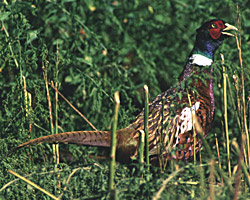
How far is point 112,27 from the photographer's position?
3.85m

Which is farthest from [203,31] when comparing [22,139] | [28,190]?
[28,190]

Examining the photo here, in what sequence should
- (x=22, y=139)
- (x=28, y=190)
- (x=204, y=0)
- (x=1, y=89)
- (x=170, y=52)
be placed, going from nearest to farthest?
(x=28, y=190) → (x=22, y=139) → (x=1, y=89) → (x=204, y=0) → (x=170, y=52)

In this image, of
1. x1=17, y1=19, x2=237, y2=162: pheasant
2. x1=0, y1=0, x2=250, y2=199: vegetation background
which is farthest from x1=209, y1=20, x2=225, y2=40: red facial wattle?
x1=0, y1=0, x2=250, y2=199: vegetation background

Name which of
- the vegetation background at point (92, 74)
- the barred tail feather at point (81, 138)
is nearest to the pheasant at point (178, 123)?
the barred tail feather at point (81, 138)

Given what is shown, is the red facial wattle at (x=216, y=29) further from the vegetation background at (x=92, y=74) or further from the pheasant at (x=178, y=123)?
the vegetation background at (x=92, y=74)

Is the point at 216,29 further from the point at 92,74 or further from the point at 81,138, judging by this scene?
the point at 81,138

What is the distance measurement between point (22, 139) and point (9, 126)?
240mm

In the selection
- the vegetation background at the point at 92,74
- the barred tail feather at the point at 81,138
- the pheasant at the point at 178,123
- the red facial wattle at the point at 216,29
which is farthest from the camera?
the red facial wattle at the point at 216,29

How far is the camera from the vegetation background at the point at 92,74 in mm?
1871

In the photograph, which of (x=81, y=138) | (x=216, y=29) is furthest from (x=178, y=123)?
(x=216, y=29)

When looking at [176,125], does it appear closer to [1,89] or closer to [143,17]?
[1,89]

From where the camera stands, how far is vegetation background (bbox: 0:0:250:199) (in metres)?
1.87

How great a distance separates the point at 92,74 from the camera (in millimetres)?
3348

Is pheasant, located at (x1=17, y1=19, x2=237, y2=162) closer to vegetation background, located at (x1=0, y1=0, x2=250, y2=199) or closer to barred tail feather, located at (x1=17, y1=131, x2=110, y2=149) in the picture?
barred tail feather, located at (x1=17, y1=131, x2=110, y2=149)
